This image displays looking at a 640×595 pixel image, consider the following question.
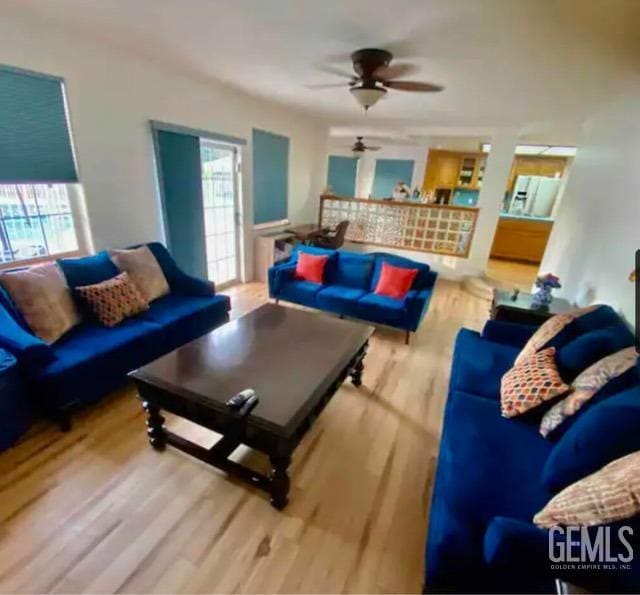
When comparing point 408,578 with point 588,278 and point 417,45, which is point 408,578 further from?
point 417,45

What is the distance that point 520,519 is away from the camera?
1154 mm

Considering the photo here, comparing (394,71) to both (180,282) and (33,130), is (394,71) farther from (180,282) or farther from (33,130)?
(33,130)

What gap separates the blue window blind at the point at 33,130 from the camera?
2139mm

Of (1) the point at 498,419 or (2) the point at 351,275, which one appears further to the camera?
(2) the point at 351,275

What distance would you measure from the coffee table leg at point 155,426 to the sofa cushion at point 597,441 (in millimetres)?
1839

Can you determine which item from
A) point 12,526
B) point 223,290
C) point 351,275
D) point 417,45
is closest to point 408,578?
point 12,526

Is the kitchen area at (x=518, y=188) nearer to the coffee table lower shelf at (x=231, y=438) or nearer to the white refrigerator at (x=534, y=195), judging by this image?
the white refrigerator at (x=534, y=195)

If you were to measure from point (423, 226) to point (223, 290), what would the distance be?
3.33 meters

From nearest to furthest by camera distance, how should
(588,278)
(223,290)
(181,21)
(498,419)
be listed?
1. (498,419)
2. (181,21)
3. (588,278)
4. (223,290)

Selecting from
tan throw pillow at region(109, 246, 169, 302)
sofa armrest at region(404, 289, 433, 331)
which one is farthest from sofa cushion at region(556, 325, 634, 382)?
tan throw pillow at region(109, 246, 169, 302)

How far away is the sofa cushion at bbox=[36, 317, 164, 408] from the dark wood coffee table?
0.49m

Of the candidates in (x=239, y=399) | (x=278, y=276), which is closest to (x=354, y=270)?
(x=278, y=276)

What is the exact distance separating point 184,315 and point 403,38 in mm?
2525

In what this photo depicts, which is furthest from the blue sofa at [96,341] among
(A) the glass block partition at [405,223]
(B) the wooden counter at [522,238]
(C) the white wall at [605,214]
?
(B) the wooden counter at [522,238]
